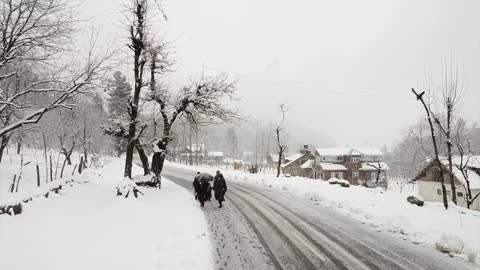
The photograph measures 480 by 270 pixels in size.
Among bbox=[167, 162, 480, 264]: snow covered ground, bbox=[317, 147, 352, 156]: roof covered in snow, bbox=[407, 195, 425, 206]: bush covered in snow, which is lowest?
bbox=[167, 162, 480, 264]: snow covered ground

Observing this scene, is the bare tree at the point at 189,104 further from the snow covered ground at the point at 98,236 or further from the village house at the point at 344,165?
the village house at the point at 344,165

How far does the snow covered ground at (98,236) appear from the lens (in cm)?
646

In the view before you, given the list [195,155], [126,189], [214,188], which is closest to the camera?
[126,189]

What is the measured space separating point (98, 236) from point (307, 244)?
6053 mm

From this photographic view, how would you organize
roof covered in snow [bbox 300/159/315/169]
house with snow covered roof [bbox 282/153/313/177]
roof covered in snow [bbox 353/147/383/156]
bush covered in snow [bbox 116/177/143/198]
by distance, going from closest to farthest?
bush covered in snow [bbox 116/177/143/198], roof covered in snow [bbox 353/147/383/156], roof covered in snow [bbox 300/159/315/169], house with snow covered roof [bbox 282/153/313/177]

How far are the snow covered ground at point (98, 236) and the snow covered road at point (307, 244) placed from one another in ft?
2.53

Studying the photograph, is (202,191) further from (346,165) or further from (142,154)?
(346,165)

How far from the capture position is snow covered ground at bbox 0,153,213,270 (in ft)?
21.2

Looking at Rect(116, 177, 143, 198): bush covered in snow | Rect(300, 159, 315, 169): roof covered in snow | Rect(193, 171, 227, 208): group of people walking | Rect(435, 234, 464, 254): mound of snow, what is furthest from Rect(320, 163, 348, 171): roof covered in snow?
Rect(435, 234, 464, 254): mound of snow

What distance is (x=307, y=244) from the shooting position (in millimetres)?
8578

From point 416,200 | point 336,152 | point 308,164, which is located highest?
point 336,152

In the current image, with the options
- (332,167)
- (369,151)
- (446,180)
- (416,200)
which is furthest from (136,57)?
(369,151)

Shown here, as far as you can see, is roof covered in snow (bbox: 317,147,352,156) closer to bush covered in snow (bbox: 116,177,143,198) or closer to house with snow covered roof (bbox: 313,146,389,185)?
house with snow covered roof (bbox: 313,146,389,185)

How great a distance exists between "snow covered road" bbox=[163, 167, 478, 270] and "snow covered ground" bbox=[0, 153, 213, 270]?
2.53 ft
